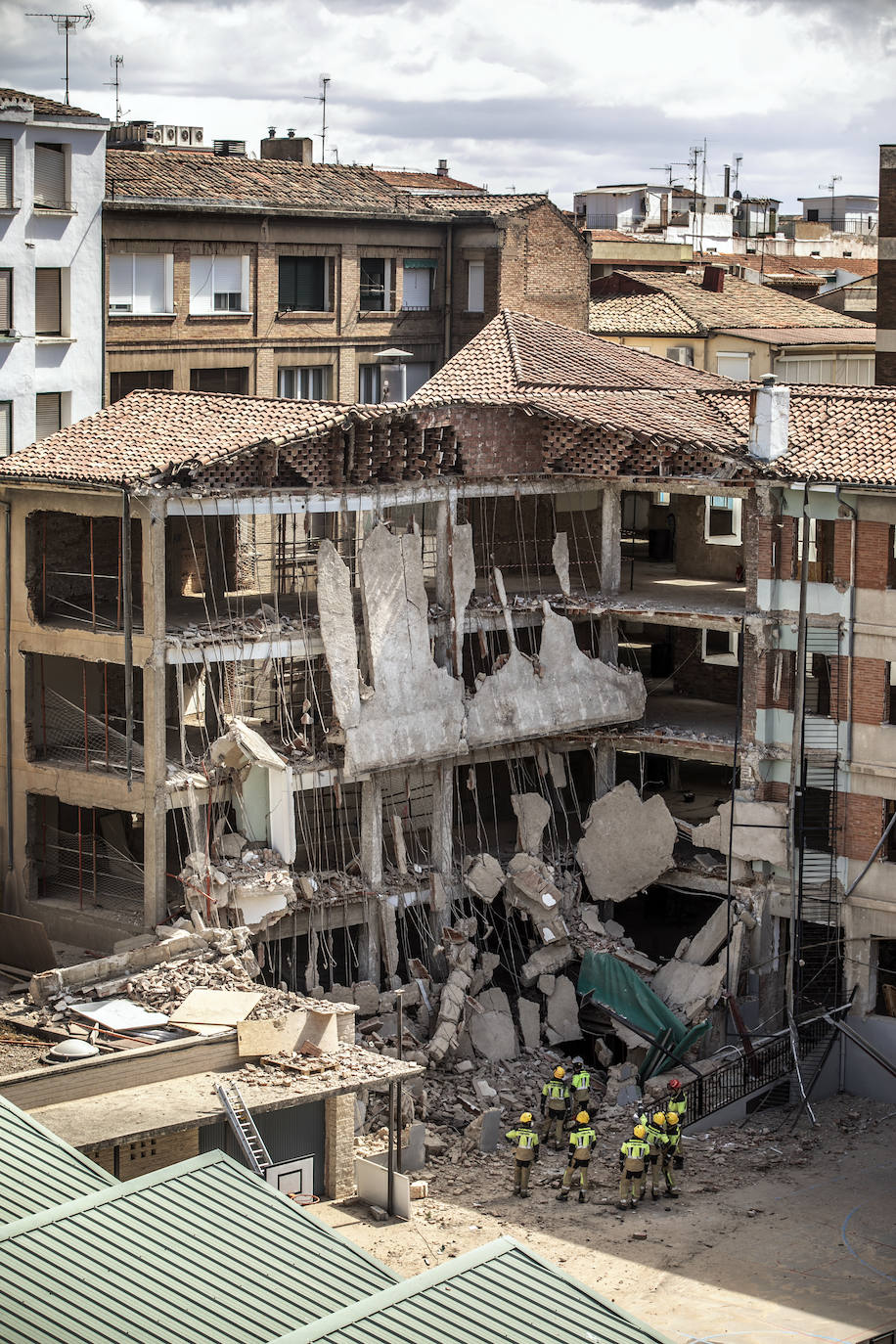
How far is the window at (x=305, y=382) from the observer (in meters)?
54.0

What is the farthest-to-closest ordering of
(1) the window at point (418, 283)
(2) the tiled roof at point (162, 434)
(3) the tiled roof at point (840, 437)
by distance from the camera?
(1) the window at point (418, 283) < (3) the tiled roof at point (840, 437) < (2) the tiled roof at point (162, 434)

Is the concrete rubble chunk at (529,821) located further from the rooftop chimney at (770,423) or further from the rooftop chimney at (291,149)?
the rooftop chimney at (291,149)

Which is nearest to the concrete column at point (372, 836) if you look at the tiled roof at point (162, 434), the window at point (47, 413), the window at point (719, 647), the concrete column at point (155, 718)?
the concrete column at point (155, 718)

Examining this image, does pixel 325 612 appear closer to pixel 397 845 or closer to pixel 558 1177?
pixel 397 845

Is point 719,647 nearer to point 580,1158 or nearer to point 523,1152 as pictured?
point 580,1158

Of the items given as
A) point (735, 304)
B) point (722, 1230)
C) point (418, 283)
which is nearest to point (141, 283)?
point (418, 283)

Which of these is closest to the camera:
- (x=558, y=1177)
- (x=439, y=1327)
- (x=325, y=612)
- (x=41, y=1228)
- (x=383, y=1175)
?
(x=439, y=1327)

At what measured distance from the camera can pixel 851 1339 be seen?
2952 cm

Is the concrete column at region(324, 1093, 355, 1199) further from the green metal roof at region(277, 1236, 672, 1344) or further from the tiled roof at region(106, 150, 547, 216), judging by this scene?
the tiled roof at region(106, 150, 547, 216)

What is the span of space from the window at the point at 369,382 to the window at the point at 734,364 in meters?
11.5

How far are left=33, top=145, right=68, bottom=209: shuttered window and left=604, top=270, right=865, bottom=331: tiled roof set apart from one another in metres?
20.3

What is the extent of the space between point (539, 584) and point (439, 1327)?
2995 cm

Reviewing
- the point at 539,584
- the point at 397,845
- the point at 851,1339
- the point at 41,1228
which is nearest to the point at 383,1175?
the point at 851,1339

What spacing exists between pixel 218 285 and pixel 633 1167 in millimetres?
26895
